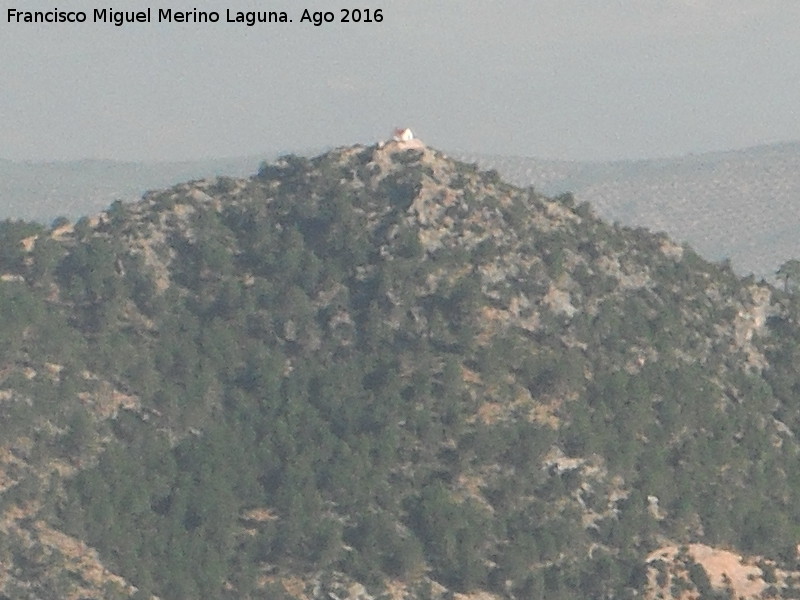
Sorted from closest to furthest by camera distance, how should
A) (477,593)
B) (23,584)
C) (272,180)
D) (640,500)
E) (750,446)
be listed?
(23,584) < (477,593) < (640,500) < (750,446) < (272,180)

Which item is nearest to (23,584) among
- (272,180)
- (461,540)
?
(461,540)

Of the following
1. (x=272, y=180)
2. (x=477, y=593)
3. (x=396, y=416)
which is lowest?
(x=477, y=593)

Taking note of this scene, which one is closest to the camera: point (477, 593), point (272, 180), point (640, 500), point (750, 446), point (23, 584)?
point (23, 584)

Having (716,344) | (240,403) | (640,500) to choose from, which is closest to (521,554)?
(640,500)

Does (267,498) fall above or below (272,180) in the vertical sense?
below

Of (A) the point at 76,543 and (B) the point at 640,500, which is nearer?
(A) the point at 76,543

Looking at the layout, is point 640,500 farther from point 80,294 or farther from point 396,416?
point 80,294

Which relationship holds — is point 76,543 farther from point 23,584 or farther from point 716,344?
point 716,344
